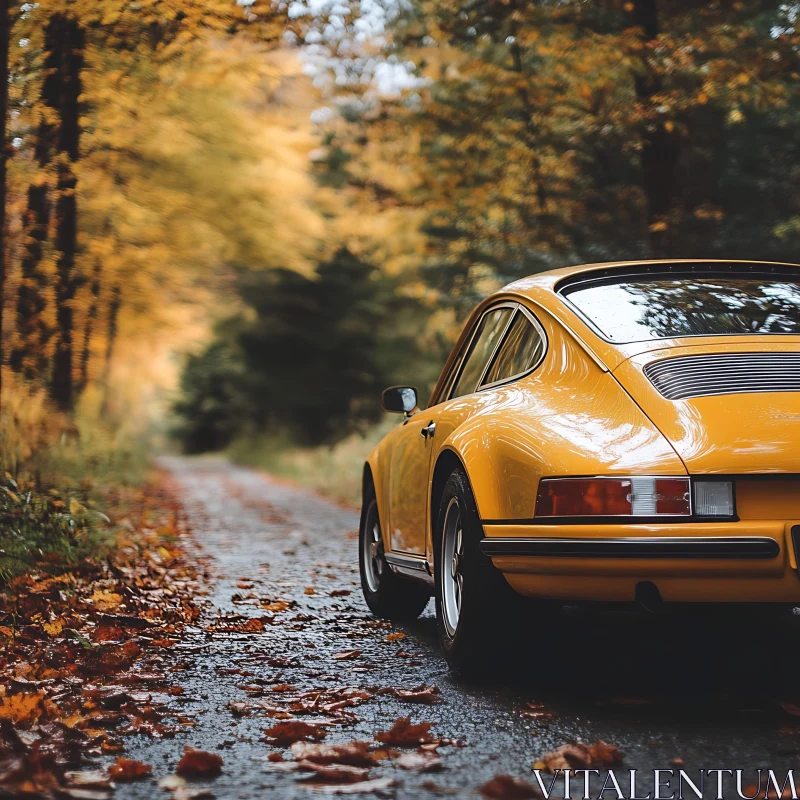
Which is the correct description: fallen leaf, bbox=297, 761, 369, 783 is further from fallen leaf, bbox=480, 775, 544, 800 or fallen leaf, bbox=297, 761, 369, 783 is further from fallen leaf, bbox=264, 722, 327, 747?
fallen leaf, bbox=480, 775, 544, 800

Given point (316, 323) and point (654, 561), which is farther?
point (316, 323)

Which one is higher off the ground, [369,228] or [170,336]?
[369,228]

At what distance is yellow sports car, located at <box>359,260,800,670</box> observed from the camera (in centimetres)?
397

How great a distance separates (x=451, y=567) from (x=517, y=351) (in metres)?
1.02

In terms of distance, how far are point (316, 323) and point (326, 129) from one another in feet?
17.7

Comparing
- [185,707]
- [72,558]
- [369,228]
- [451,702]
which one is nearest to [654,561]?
[451,702]

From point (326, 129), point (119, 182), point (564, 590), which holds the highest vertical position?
point (326, 129)

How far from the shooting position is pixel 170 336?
28.3 metres

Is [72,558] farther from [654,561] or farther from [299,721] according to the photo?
[654,561]

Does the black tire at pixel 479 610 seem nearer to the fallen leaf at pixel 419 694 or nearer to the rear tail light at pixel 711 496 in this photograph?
the fallen leaf at pixel 419 694

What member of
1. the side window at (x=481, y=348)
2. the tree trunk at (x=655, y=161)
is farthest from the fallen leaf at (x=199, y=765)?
the tree trunk at (x=655, y=161)

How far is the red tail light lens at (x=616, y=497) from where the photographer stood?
157 inches

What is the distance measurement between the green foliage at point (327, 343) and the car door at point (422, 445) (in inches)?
895

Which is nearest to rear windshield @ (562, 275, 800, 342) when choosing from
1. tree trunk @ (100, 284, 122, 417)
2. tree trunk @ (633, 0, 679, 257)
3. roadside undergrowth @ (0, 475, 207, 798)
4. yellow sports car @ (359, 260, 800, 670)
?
yellow sports car @ (359, 260, 800, 670)
